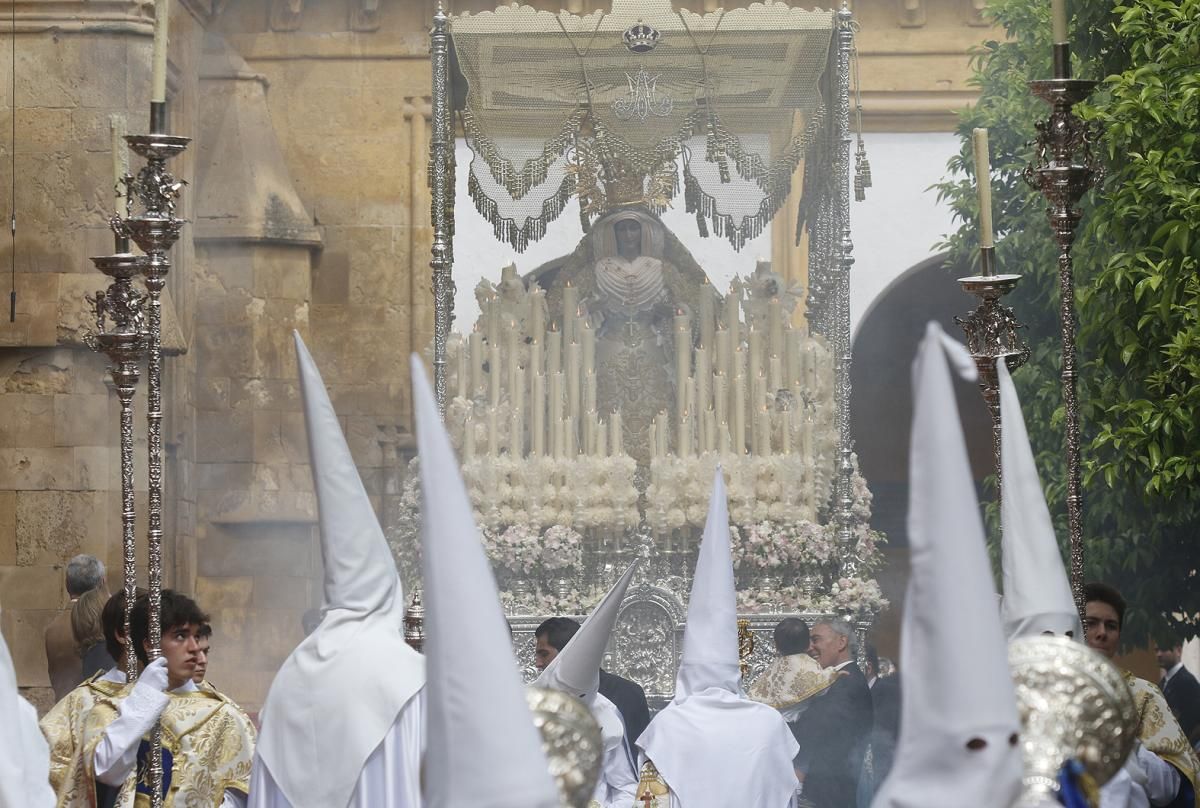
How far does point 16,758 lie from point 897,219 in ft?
40.2

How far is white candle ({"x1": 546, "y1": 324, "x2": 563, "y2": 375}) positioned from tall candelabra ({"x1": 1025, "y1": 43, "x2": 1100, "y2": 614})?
537cm

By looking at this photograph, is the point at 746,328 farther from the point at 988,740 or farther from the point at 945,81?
the point at 988,740

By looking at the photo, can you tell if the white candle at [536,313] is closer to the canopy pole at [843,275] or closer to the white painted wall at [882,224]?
the canopy pole at [843,275]

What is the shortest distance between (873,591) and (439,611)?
816 cm

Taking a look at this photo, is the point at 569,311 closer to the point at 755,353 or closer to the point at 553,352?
the point at 553,352

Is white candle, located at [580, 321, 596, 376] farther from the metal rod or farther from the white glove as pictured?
the white glove

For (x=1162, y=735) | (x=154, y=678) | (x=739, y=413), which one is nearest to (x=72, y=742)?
(x=154, y=678)

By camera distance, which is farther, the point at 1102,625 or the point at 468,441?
the point at 468,441

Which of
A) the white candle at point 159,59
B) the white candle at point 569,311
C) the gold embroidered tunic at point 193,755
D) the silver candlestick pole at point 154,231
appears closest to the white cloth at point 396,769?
the gold embroidered tunic at point 193,755

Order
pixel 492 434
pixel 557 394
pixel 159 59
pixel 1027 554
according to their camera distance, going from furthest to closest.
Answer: pixel 557 394
pixel 492 434
pixel 159 59
pixel 1027 554

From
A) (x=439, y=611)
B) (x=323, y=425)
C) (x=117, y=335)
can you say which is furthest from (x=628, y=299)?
(x=439, y=611)

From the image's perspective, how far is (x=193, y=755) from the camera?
6.34 metres

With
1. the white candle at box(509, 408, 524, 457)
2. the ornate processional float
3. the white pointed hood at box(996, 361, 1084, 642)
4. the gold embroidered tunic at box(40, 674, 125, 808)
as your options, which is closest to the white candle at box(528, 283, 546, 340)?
the ornate processional float

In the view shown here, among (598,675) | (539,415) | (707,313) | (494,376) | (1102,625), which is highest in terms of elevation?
(707,313)
